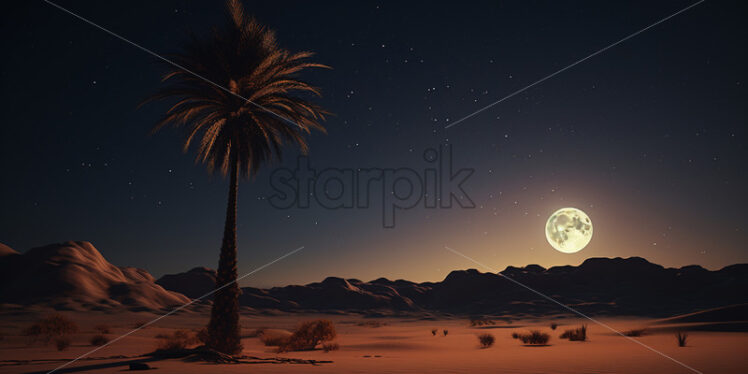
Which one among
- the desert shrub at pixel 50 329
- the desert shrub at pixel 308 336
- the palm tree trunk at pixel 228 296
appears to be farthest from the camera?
the desert shrub at pixel 50 329

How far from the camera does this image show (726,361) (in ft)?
42.9

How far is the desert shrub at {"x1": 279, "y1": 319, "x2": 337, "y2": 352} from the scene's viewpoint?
2017 centimetres

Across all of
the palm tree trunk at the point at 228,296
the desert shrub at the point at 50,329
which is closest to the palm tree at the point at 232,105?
the palm tree trunk at the point at 228,296

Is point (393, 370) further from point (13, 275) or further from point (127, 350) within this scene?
point (13, 275)

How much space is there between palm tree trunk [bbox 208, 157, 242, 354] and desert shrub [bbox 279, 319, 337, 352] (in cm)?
426

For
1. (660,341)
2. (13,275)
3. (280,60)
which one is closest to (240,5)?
(280,60)

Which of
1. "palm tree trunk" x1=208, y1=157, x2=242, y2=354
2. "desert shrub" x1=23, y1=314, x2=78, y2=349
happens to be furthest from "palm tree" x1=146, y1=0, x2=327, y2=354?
A: "desert shrub" x1=23, y1=314, x2=78, y2=349

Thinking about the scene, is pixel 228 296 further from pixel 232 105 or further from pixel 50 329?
pixel 50 329

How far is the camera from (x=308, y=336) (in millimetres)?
20641

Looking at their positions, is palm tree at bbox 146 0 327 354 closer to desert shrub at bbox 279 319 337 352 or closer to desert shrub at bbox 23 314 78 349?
desert shrub at bbox 279 319 337 352

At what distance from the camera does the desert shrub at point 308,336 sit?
2017cm

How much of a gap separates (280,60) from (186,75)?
3661 millimetres

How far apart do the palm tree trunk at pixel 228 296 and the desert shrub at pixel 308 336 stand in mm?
4262

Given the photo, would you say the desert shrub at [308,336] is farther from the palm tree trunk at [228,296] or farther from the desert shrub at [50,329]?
the desert shrub at [50,329]
